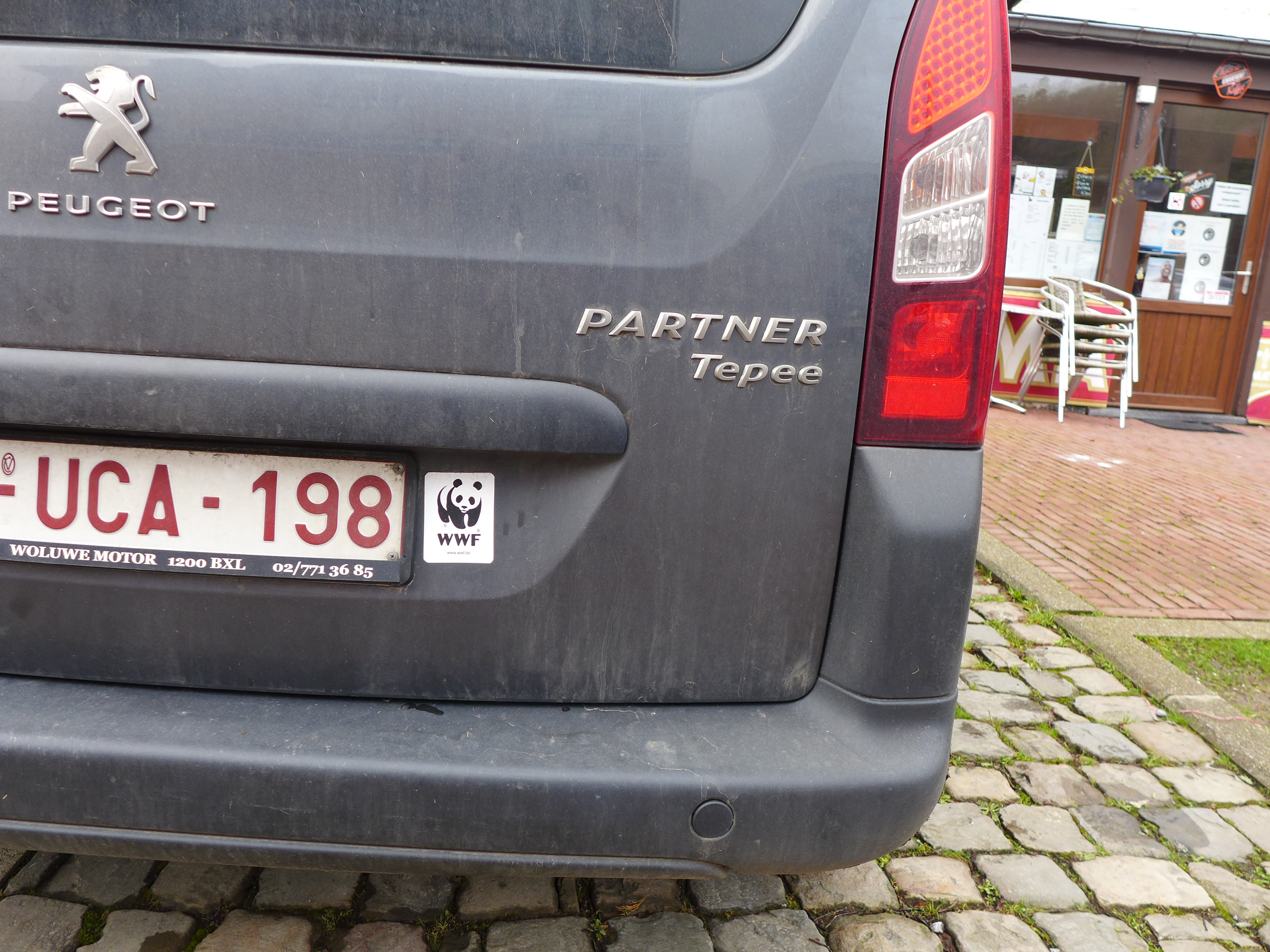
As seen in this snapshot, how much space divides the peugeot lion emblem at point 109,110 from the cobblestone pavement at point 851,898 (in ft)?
4.42

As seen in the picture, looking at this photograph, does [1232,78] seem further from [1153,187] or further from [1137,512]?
[1137,512]

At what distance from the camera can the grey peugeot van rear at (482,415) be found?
53.7 inches

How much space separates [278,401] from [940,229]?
0.98m

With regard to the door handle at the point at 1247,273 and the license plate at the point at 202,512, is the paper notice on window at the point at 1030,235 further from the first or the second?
the license plate at the point at 202,512

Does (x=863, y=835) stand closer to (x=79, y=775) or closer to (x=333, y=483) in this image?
(x=333, y=483)

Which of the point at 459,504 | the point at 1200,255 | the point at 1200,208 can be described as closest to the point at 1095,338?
the point at 1200,255

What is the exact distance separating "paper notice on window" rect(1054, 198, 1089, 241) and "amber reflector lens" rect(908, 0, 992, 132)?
9.31 meters

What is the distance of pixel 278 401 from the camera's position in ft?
4.58

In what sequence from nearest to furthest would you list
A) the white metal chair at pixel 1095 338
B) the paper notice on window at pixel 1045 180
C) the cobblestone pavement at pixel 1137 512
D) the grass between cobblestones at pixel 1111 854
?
the grass between cobblestones at pixel 1111 854
the cobblestone pavement at pixel 1137 512
the white metal chair at pixel 1095 338
the paper notice on window at pixel 1045 180

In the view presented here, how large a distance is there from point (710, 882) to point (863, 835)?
704 mm

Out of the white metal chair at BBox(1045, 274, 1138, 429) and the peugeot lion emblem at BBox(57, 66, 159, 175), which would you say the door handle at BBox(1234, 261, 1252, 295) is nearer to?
the white metal chair at BBox(1045, 274, 1138, 429)

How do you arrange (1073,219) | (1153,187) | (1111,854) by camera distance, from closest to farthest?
(1111,854) → (1153,187) → (1073,219)

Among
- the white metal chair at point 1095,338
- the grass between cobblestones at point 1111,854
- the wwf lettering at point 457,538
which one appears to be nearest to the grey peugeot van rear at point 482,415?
the wwf lettering at point 457,538

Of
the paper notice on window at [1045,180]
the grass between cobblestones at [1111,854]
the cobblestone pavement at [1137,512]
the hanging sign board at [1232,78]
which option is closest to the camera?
the grass between cobblestones at [1111,854]
